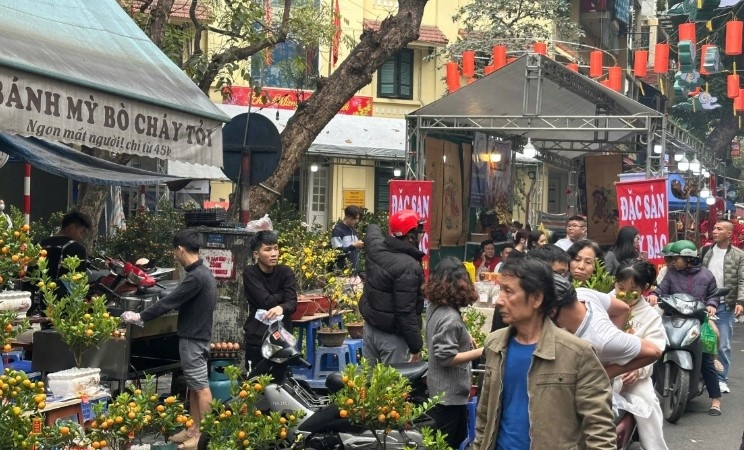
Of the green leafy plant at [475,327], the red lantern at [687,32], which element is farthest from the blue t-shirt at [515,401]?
the red lantern at [687,32]

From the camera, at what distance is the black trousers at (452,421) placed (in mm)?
6746

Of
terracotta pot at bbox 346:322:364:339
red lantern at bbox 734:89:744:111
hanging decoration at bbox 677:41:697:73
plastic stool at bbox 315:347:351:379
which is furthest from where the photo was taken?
red lantern at bbox 734:89:744:111

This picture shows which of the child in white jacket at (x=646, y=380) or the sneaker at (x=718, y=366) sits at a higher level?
the child in white jacket at (x=646, y=380)

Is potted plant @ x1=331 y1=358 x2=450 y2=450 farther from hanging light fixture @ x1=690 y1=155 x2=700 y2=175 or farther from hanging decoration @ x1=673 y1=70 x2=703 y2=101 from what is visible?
hanging decoration @ x1=673 y1=70 x2=703 y2=101

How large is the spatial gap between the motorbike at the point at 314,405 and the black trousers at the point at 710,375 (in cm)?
435

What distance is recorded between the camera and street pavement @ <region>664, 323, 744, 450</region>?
9219 mm

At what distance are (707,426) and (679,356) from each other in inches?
26.5

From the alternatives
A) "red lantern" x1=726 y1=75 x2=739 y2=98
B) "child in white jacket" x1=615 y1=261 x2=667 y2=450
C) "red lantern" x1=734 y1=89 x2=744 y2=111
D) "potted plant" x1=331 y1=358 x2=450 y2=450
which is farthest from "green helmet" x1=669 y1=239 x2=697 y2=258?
"red lantern" x1=734 y1=89 x2=744 y2=111

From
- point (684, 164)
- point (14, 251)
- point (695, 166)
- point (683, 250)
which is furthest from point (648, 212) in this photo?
point (684, 164)

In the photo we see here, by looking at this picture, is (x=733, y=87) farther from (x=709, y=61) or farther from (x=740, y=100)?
(x=709, y=61)

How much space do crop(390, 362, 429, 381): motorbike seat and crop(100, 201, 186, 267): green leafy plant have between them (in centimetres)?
999

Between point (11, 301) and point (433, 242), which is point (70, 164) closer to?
point (11, 301)

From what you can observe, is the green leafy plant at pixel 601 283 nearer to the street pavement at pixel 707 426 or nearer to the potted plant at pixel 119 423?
the street pavement at pixel 707 426

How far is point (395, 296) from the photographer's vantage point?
7.83 m
